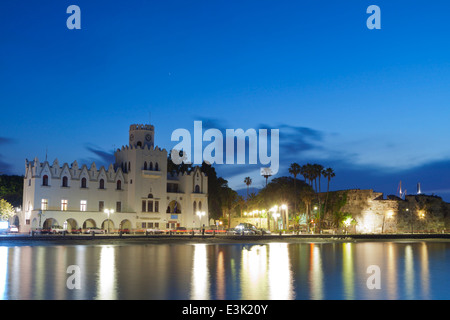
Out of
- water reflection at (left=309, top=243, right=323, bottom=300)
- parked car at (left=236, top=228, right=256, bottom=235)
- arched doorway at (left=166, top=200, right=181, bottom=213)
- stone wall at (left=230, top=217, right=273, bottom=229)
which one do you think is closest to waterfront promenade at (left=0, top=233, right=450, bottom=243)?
parked car at (left=236, top=228, right=256, bottom=235)

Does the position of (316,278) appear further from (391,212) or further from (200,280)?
(391,212)

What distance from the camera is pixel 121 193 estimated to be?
70312 mm

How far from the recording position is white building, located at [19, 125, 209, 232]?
63.7m

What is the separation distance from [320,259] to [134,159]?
4002 cm

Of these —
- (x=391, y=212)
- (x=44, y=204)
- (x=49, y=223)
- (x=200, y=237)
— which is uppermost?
(x=44, y=204)

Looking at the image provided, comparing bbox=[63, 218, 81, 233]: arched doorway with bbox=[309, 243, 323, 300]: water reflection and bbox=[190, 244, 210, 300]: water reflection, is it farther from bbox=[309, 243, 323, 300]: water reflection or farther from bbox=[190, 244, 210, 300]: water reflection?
bbox=[309, 243, 323, 300]: water reflection

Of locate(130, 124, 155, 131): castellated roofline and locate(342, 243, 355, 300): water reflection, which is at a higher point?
Answer: locate(130, 124, 155, 131): castellated roofline

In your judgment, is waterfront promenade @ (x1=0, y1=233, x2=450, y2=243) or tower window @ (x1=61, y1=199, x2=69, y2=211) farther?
tower window @ (x1=61, y1=199, x2=69, y2=211)

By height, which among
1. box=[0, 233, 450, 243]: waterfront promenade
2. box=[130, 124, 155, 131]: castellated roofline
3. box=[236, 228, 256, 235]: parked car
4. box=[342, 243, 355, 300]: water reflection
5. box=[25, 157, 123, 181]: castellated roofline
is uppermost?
box=[130, 124, 155, 131]: castellated roofline

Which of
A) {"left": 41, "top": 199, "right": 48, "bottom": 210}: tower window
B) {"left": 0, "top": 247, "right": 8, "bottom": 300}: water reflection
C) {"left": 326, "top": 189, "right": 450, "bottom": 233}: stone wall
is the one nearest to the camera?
{"left": 0, "top": 247, "right": 8, "bottom": 300}: water reflection

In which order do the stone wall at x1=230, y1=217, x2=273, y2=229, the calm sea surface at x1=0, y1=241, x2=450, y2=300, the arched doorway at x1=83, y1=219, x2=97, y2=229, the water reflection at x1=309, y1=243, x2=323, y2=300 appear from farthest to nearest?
the stone wall at x1=230, y1=217, x2=273, y2=229 < the arched doorway at x1=83, y1=219, x2=97, y2=229 < the water reflection at x1=309, y1=243, x2=323, y2=300 < the calm sea surface at x1=0, y1=241, x2=450, y2=300

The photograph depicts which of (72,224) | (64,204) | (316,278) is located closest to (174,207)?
(72,224)
